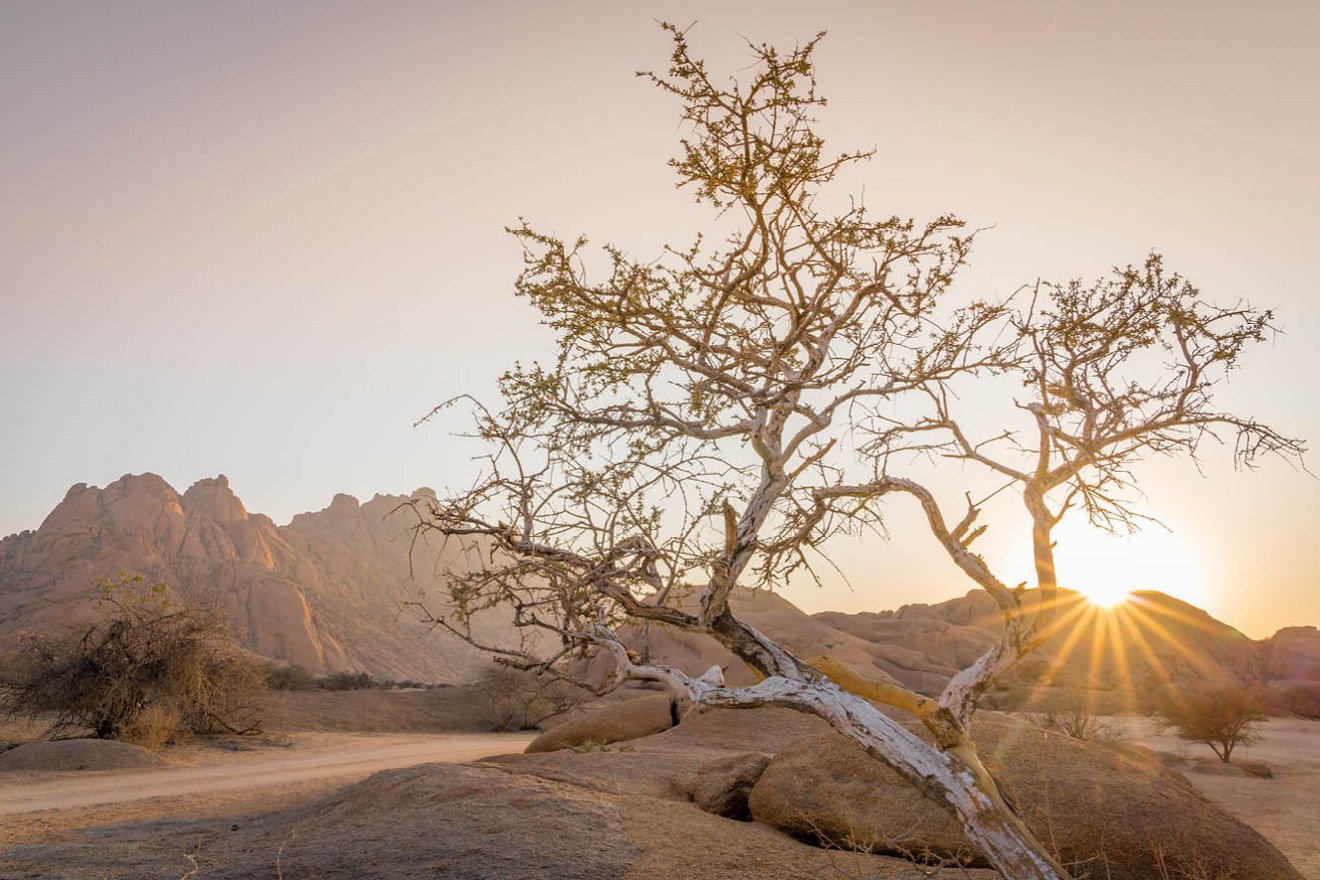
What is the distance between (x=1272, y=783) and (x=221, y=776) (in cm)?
1940

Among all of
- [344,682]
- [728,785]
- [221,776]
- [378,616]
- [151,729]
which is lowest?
[221,776]

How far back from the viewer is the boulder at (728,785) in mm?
9434

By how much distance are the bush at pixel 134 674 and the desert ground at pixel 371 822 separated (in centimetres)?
283

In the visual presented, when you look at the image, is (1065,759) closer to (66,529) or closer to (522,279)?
(522,279)

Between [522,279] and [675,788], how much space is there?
6742mm

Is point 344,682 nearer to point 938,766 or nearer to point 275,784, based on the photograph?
point 275,784

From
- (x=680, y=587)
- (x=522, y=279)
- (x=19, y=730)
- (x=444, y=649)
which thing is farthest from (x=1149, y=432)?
(x=444, y=649)

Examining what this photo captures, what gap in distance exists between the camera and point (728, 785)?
31.5ft

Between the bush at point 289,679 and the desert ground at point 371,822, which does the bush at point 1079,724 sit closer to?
the desert ground at point 371,822

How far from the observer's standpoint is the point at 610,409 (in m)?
6.70

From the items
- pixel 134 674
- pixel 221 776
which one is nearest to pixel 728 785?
pixel 221 776

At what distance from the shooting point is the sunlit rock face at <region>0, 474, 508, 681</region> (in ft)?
188

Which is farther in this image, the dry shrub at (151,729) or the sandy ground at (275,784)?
the dry shrub at (151,729)

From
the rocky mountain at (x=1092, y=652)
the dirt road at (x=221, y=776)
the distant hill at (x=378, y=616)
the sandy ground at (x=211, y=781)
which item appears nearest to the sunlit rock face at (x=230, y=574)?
the distant hill at (x=378, y=616)
